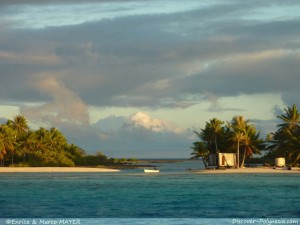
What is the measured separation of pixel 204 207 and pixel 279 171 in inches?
2538

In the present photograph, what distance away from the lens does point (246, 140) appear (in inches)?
4747

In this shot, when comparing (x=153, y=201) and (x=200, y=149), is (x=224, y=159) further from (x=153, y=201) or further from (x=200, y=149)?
(x=153, y=201)

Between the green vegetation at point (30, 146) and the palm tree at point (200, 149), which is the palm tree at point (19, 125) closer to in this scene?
the green vegetation at point (30, 146)

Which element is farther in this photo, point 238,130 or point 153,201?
point 238,130

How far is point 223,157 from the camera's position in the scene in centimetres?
12388

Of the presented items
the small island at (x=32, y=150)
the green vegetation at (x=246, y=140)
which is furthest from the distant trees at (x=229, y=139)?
the small island at (x=32, y=150)

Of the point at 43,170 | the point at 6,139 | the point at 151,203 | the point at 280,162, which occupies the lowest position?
the point at 151,203

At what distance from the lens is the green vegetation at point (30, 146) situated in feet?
440

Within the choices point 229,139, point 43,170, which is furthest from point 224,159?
point 43,170

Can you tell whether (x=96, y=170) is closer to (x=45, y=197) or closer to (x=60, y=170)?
(x=60, y=170)

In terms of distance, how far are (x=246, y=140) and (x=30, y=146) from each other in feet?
167

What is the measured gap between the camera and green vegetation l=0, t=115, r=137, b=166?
134000 millimetres

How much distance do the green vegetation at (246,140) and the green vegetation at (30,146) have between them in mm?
35214

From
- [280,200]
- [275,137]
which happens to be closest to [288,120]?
[275,137]
